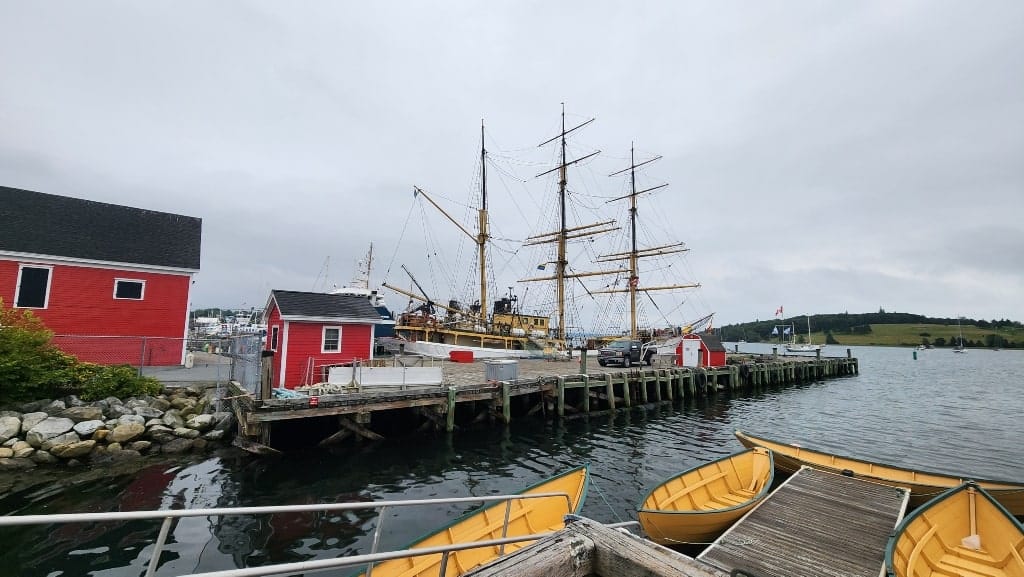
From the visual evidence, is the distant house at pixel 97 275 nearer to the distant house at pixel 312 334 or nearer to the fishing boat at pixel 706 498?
the distant house at pixel 312 334

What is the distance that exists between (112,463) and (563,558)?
1406cm

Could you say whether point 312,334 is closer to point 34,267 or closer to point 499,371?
point 499,371

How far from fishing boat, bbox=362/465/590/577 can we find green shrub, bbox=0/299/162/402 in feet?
41.8

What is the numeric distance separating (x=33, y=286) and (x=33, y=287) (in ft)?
0.13

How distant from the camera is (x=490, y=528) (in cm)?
764

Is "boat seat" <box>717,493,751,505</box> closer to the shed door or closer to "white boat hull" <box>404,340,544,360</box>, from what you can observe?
the shed door

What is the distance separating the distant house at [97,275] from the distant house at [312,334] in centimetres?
417

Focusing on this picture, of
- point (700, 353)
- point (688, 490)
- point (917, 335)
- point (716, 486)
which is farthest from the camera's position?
point (917, 335)

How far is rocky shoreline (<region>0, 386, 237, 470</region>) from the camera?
11109 millimetres

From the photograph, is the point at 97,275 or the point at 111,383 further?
the point at 97,275

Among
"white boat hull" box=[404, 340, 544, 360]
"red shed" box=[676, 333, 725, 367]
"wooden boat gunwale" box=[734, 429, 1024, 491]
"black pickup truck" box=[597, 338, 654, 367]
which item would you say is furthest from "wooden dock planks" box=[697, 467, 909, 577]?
"white boat hull" box=[404, 340, 544, 360]

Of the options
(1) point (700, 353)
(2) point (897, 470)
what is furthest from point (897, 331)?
(2) point (897, 470)

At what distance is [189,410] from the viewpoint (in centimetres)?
1416

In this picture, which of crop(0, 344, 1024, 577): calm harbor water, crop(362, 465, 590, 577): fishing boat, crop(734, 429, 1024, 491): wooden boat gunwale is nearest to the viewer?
crop(362, 465, 590, 577): fishing boat
